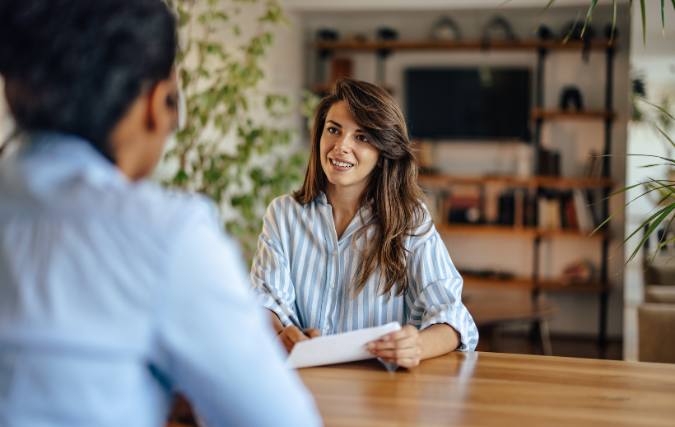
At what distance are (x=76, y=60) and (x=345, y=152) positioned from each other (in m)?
1.05

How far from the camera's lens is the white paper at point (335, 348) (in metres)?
1.13

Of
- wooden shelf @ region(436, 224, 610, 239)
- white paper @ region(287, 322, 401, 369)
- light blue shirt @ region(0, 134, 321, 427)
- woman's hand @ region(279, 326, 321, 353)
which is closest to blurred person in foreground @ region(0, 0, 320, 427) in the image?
light blue shirt @ region(0, 134, 321, 427)

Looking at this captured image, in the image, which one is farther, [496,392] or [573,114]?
[573,114]

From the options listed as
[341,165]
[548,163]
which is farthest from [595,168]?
[341,165]

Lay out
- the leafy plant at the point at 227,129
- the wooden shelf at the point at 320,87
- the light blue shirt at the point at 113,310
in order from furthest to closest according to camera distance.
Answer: the wooden shelf at the point at 320,87
the leafy plant at the point at 227,129
the light blue shirt at the point at 113,310

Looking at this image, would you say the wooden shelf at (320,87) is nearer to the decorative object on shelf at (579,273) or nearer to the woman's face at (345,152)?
the decorative object on shelf at (579,273)

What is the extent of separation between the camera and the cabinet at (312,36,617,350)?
464 centimetres

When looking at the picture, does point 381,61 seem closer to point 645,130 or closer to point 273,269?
point 645,130

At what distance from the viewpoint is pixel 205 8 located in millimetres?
3227

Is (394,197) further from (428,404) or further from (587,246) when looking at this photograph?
(587,246)

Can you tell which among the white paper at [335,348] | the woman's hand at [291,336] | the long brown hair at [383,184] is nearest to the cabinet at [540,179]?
Answer: the long brown hair at [383,184]

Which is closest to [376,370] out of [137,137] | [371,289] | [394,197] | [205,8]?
[371,289]

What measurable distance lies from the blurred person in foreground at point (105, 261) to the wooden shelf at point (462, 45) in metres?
4.56

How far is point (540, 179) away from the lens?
15.4 feet
